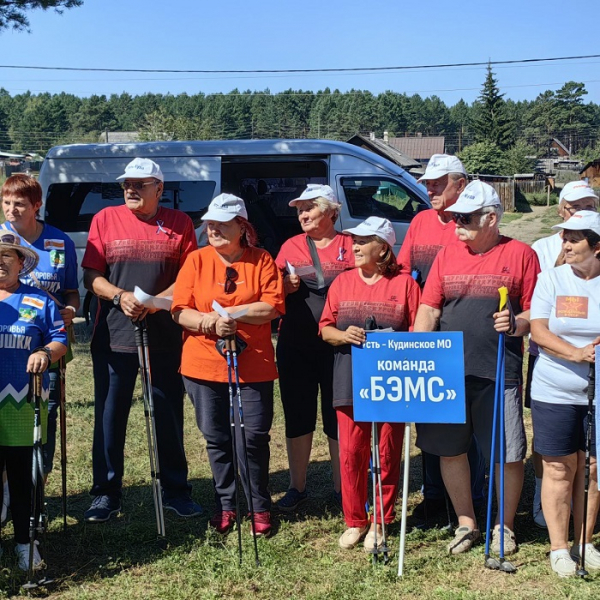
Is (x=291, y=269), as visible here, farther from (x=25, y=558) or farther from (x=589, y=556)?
(x=589, y=556)

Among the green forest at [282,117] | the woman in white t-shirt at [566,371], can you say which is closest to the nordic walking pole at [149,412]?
the woman in white t-shirt at [566,371]

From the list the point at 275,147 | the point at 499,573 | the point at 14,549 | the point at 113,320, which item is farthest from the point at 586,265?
the point at 275,147

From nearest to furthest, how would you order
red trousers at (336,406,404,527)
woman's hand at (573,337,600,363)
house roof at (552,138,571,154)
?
woman's hand at (573,337,600,363) → red trousers at (336,406,404,527) → house roof at (552,138,571,154)

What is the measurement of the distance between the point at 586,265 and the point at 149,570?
112 inches

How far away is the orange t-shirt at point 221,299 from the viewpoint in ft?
14.5

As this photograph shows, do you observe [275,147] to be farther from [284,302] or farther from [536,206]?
[536,206]

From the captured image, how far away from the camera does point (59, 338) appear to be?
13.4 ft

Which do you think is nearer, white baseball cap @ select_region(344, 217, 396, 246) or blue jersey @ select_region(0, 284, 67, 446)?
blue jersey @ select_region(0, 284, 67, 446)

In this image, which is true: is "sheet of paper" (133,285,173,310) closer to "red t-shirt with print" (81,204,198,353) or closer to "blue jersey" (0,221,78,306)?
"red t-shirt with print" (81,204,198,353)

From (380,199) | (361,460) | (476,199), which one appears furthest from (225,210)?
(380,199)

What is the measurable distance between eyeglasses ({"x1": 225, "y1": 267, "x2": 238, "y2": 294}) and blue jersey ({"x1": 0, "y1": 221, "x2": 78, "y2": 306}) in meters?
0.95

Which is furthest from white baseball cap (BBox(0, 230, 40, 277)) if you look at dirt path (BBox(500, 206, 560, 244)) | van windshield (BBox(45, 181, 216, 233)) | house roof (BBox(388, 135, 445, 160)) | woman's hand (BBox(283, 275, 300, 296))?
house roof (BBox(388, 135, 445, 160))

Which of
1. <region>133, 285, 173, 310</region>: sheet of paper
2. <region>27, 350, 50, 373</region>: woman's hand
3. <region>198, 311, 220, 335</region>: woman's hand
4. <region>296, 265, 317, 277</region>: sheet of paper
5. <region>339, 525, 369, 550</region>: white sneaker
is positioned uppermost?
<region>296, 265, 317, 277</region>: sheet of paper

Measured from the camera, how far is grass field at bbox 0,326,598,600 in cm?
389
